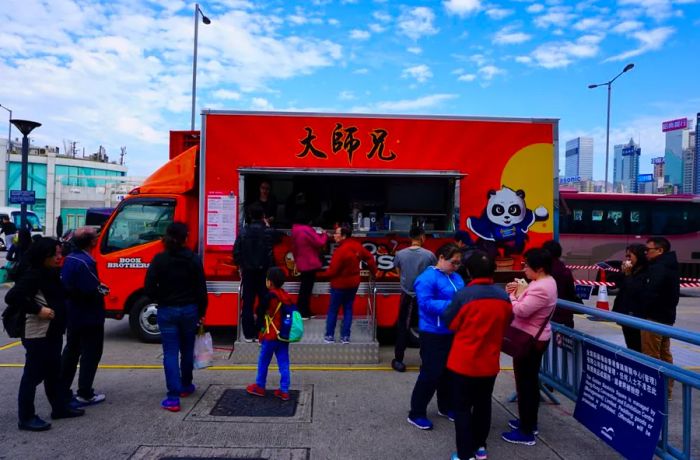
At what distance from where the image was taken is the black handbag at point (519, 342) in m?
4.44

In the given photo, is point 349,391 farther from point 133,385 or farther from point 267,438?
point 133,385

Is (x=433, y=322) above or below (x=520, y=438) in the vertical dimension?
above

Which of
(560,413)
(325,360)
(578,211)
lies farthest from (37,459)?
(578,211)

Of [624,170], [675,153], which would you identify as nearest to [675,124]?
[675,153]

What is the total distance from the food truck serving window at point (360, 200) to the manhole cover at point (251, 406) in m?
3.08

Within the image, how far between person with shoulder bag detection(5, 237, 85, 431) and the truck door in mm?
3038

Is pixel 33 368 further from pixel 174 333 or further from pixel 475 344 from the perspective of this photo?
pixel 475 344

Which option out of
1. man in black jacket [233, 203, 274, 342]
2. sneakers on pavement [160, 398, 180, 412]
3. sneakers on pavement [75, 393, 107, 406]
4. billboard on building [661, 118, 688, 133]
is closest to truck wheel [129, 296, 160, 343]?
man in black jacket [233, 203, 274, 342]

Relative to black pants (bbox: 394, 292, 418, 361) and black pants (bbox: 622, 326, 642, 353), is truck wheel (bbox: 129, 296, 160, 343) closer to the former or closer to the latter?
black pants (bbox: 394, 292, 418, 361)

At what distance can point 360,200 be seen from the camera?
9.42m

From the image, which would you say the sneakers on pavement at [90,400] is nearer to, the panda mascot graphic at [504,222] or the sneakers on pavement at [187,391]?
the sneakers on pavement at [187,391]

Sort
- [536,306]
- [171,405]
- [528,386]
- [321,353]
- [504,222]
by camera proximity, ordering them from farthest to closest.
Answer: [504,222], [321,353], [171,405], [528,386], [536,306]

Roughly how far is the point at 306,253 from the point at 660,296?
4.24m

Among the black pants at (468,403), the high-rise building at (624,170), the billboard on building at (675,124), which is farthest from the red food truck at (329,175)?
the high-rise building at (624,170)
